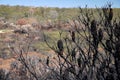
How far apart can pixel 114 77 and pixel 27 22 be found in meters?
45.2

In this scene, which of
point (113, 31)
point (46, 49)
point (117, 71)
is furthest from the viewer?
point (46, 49)

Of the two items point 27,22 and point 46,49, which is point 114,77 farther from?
point 27,22

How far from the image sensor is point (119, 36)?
4.74 m

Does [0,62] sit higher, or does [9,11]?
[9,11]

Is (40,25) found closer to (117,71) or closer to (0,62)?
(0,62)

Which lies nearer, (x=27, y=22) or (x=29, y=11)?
(x=27, y=22)

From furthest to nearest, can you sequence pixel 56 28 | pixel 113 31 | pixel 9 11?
1. pixel 9 11
2. pixel 56 28
3. pixel 113 31

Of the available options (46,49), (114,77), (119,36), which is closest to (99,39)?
(119,36)

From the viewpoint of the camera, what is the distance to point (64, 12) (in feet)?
189

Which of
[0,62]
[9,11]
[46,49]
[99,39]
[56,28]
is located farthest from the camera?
[9,11]

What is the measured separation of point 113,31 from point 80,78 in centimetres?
100

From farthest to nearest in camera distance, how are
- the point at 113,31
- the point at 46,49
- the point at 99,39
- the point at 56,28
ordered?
the point at 56,28
the point at 46,49
the point at 113,31
the point at 99,39

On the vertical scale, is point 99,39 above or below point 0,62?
above

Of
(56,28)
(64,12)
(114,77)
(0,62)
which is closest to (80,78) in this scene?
(114,77)
